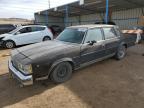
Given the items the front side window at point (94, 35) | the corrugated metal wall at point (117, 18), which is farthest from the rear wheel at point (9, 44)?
the corrugated metal wall at point (117, 18)

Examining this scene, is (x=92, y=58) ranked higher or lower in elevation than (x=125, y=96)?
higher

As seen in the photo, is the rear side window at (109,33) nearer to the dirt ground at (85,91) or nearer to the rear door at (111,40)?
the rear door at (111,40)

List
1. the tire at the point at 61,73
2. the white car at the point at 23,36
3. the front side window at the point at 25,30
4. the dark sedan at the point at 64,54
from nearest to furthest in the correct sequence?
the dark sedan at the point at 64,54
the tire at the point at 61,73
the white car at the point at 23,36
the front side window at the point at 25,30

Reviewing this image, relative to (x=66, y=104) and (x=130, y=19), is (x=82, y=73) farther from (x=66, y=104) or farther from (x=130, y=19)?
(x=130, y=19)

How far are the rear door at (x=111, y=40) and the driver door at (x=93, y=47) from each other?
0.85 feet

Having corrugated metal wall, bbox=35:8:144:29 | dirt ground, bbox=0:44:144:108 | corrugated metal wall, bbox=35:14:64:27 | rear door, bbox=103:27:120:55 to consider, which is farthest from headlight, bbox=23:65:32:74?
corrugated metal wall, bbox=35:14:64:27

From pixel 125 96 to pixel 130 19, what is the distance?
17355mm

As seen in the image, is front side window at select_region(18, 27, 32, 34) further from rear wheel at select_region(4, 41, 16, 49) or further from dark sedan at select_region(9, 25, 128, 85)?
dark sedan at select_region(9, 25, 128, 85)

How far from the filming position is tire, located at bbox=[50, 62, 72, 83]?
391 cm

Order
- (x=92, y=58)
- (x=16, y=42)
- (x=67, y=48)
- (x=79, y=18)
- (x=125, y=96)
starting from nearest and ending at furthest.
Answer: (x=125, y=96), (x=67, y=48), (x=92, y=58), (x=16, y=42), (x=79, y=18)

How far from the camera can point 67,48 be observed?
164 inches

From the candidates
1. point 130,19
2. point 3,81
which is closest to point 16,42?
point 3,81

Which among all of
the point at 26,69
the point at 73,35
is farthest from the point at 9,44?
the point at 26,69

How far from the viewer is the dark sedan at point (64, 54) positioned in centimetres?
354
